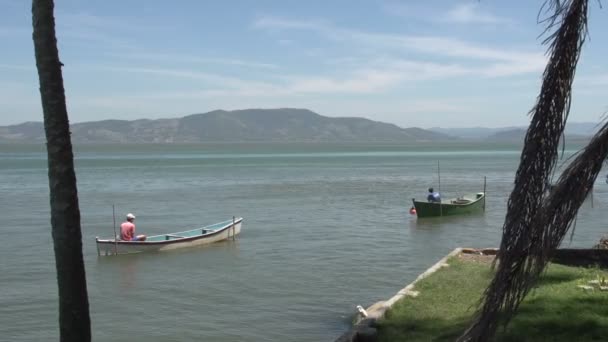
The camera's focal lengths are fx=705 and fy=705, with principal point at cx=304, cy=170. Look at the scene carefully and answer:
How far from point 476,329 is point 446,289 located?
355 inches

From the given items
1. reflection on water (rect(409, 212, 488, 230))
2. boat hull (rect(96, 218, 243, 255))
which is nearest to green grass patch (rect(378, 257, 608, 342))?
boat hull (rect(96, 218, 243, 255))

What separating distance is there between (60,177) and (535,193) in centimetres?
444

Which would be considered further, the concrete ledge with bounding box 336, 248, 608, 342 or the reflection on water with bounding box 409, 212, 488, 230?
the reflection on water with bounding box 409, 212, 488, 230

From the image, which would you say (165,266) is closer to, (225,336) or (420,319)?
(225,336)

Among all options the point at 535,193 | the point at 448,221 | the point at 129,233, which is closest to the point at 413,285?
the point at 535,193

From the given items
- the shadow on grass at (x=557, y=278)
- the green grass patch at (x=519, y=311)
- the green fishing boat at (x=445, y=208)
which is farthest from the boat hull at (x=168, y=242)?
the shadow on grass at (x=557, y=278)

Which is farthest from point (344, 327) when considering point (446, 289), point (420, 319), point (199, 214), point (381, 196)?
point (381, 196)

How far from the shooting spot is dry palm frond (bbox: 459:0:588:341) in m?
4.34

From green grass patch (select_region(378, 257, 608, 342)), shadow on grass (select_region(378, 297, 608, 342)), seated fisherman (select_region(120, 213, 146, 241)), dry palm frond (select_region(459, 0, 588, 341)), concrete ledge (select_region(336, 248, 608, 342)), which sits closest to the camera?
dry palm frond (select_region(459, 0, 588, 341))

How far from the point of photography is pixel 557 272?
44.2ft

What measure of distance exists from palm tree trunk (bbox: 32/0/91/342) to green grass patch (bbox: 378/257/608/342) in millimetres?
4022

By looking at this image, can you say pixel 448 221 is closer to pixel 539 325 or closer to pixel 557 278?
pixel 557 278

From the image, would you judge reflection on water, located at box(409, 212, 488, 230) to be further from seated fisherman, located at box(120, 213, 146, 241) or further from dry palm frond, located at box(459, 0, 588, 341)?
dry palm frond, located at box(459, 0, 588, 341)

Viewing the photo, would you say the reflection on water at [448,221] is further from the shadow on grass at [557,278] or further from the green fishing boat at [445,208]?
the shadow on grass at [557,278]
